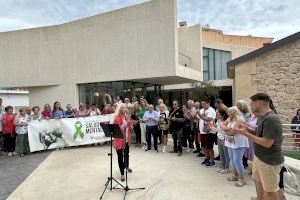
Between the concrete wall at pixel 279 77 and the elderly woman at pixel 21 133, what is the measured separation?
927cm

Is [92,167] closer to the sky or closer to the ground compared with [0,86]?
closer to the ground

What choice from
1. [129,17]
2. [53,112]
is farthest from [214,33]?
[53,112]

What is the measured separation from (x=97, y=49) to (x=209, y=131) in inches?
471

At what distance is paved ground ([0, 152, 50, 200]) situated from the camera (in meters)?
7.73

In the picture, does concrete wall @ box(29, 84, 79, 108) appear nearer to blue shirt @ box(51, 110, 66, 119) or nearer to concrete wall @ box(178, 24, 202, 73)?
blue shirt @ box(51, 110, 66, 119)

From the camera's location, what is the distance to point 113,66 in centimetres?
1878

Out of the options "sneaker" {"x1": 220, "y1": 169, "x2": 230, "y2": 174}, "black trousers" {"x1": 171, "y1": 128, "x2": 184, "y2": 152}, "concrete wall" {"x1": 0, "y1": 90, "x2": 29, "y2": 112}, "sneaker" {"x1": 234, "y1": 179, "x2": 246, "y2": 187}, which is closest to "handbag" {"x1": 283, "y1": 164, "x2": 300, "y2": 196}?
"sneaker" {"x1": 234, "y1": 179, "x2": 246, "y2": 187}

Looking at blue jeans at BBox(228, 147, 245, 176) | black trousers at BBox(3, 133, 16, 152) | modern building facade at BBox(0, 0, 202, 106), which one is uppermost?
modern building facade at BBox(0, 0, 202, 106)

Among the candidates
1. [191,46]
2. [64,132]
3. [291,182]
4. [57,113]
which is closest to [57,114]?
[57,113]

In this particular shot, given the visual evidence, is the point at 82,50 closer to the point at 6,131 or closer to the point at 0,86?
the point at 0,86

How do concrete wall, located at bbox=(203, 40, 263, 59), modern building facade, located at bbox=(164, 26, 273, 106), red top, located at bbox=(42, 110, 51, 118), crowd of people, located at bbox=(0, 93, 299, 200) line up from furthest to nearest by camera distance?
concrete wall, located at bbox=(203, 40, 263, 59) → modern building facade, located at bbox=(164, 26, 273, 106) → red top, located at bbox=(42, 110, 51, 118) → crowd of people, located at bbox=(0, 93, 299, 200)

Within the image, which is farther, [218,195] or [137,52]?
[137,52]

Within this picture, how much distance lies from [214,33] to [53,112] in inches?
1341

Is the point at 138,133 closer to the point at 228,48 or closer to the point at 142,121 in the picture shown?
the point at 142,121
